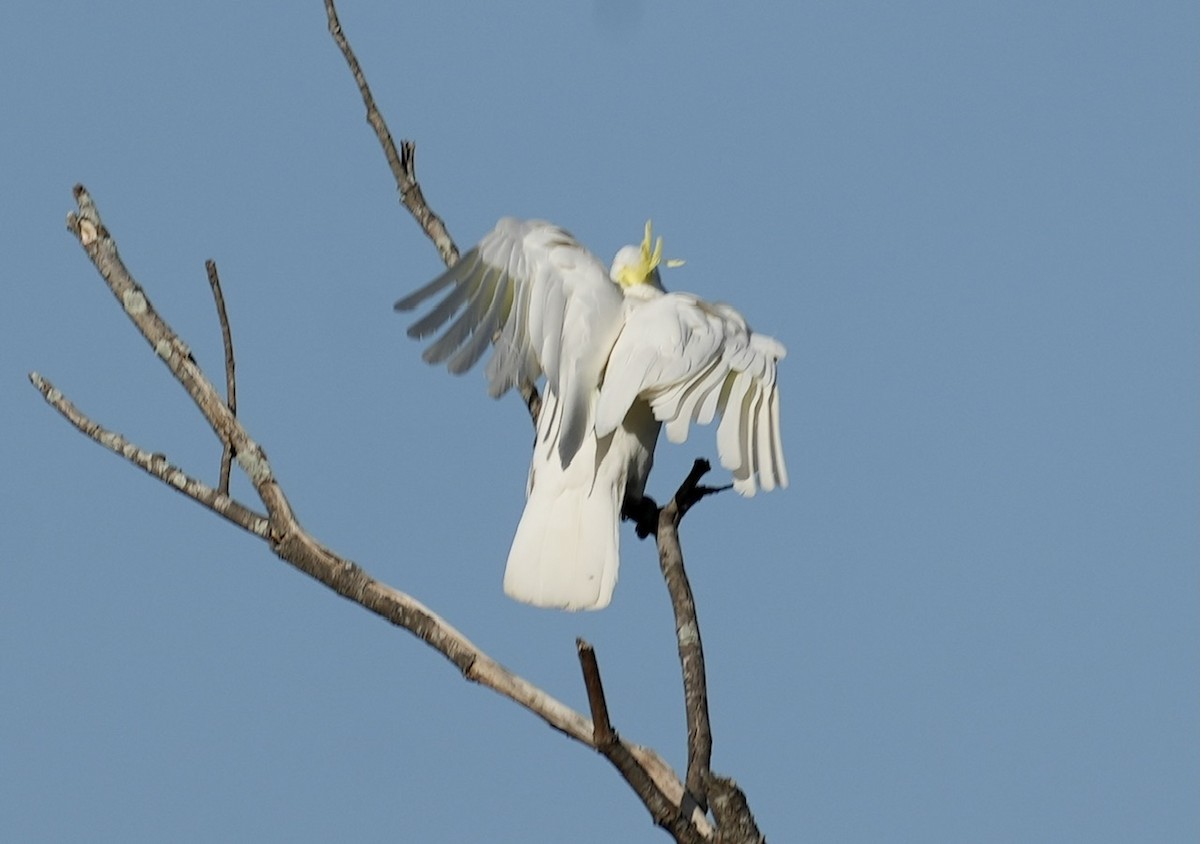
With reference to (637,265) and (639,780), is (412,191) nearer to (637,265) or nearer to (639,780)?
(637,265)

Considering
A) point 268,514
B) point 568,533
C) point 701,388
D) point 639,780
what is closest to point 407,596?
point 268,514

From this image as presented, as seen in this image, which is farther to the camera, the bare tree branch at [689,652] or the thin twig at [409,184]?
the thin twig at [409,184]

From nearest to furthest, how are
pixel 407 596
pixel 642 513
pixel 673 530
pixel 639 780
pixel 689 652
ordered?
pixel 639 780
pixel 689 652
pixel 407 596
pixel 673 530
pixel 642 513

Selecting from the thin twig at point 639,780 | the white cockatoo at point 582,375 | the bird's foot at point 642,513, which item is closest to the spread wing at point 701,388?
the white cockatoo at point 582,375

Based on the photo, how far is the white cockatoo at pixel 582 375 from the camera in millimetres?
4098

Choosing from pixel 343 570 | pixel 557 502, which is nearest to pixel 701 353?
pixel 557 502

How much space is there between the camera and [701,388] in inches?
164

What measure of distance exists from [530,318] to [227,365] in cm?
79

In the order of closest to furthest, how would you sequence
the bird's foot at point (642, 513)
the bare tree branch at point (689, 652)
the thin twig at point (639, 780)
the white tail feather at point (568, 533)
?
the thin twig at point (639, 780), the bare tree branch at point (689, 652), the white tail feather at point (568, 533), the bird's foot at point (642, 513)

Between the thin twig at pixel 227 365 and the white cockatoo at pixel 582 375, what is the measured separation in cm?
46

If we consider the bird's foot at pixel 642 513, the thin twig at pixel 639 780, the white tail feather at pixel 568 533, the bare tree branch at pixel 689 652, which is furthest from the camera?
the bird's foot at pixel 642 513

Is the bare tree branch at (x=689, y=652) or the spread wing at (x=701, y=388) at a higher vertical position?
the spread wing at (x=701, y=388)

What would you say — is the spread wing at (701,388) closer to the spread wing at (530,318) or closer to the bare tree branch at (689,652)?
the spread wing at (530,318)

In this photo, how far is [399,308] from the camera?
4066mm
